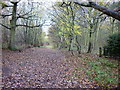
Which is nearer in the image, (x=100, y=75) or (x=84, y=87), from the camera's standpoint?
(x=84, y=87)

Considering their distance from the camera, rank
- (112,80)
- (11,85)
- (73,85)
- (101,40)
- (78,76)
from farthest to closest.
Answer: (101,40), (78,76), (112,80), (73,85), (11,85)

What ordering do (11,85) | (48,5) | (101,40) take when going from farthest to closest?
(101,40) < (48,5) < (11,85)

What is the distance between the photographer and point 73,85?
486cm

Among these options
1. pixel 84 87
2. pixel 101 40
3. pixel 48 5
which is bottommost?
pixel 84 87

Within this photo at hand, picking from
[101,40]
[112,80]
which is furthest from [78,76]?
[101,40]

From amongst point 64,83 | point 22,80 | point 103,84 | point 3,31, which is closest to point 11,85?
point 22,80

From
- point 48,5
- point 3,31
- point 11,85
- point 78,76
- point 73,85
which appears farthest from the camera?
point 3,31

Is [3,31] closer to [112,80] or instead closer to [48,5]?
[48,5]

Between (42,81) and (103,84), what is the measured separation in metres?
3.08

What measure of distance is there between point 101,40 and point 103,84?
21246mm

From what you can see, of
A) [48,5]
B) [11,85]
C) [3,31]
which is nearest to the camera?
[11,85]

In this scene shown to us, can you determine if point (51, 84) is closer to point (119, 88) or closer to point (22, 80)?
point (22, 80)

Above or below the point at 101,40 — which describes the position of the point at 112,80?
below

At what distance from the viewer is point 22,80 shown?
510 cm
